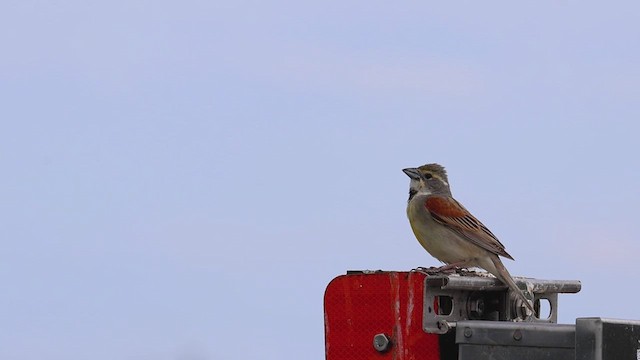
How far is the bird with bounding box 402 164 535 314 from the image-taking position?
8867 mm

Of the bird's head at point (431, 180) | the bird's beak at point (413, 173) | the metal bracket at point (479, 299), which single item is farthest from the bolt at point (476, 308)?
the bird's beak at point (413, 173)

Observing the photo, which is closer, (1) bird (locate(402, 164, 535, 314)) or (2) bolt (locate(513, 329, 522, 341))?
(2) bolt (locate(513, 329, 522, 341))

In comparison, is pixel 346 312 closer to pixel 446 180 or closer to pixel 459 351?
pixel 459 351

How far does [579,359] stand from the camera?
5430 mm

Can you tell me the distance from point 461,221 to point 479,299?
2.50 meters

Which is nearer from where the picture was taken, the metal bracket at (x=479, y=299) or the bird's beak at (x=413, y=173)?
the metal bracket at (x=479, y=299)

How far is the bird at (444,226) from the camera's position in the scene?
8.87 metres

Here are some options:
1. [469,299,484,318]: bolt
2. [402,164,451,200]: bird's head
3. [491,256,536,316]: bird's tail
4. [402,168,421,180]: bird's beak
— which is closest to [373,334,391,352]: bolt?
[469,299,484,318]: bolt

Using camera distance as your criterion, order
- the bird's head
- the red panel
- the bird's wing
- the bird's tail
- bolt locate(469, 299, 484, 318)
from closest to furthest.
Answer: the red panel < bolt locate(469, 299, 484, 318) < the bird's tail < the bird's wing < the bird's head

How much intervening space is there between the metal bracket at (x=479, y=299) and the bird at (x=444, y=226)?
3.83 feet

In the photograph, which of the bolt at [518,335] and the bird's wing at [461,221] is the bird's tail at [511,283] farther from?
the bird's wing at [461,221]

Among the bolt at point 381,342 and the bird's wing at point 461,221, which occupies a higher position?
the bird's wing at point 461,221

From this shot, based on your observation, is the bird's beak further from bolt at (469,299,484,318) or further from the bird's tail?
bolt at (469,299,484,318)

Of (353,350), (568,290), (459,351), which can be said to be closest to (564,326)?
(459,351)
